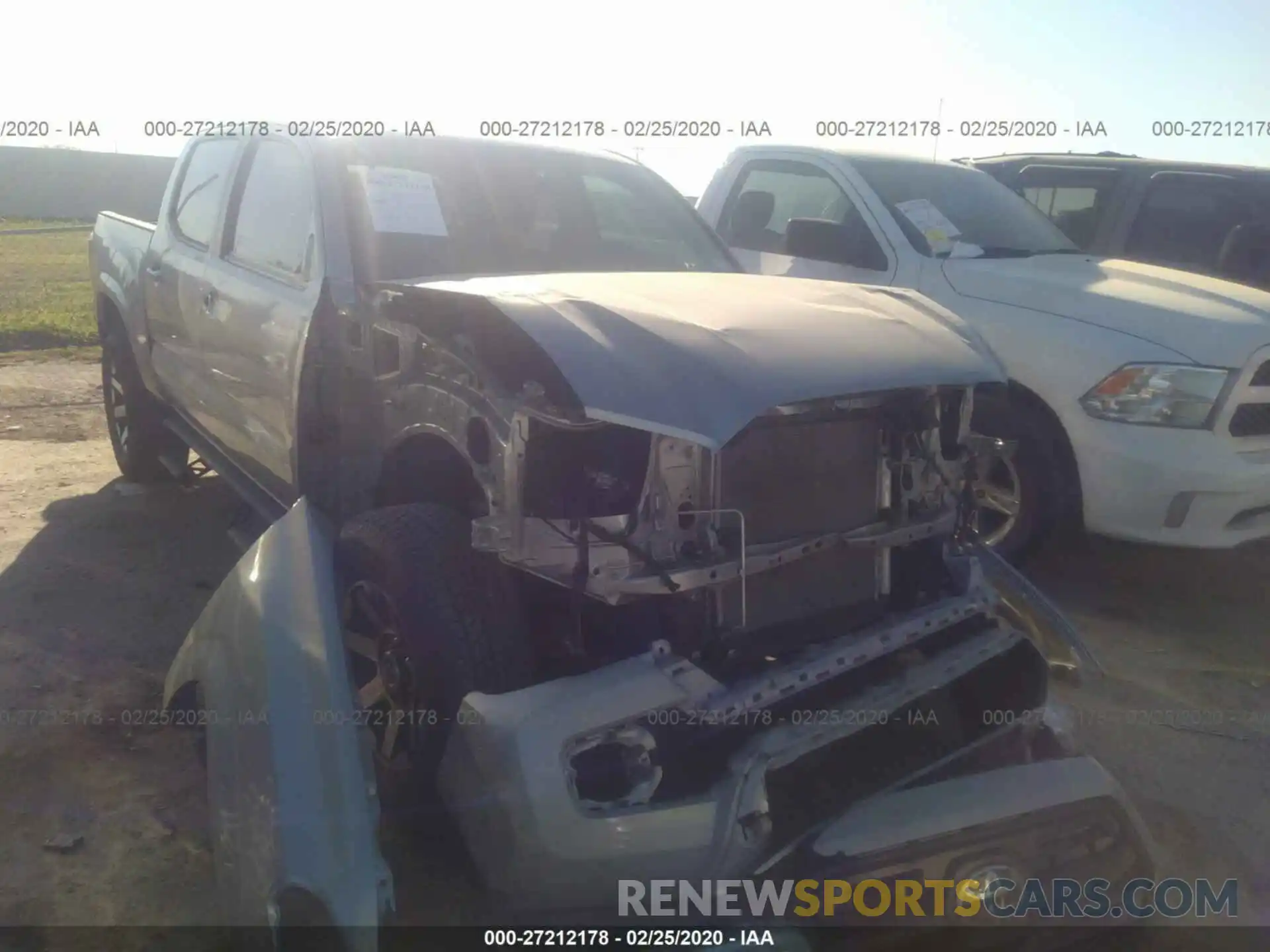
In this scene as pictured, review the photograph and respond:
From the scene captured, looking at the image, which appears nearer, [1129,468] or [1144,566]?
→ [1129,468]

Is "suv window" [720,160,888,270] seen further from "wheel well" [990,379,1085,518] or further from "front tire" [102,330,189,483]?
"front tire" [102,330,189,483]

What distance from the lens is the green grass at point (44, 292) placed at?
1113 cm

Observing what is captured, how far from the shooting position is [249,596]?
8.30 feet

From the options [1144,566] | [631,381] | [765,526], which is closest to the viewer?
[631,381]

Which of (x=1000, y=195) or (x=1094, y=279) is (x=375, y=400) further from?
(x=1000, y=195)

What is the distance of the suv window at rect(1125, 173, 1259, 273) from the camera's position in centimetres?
651

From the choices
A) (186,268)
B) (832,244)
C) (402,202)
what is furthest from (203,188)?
(832,244)

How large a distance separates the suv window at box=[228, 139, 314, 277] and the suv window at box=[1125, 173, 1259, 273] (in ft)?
16.3

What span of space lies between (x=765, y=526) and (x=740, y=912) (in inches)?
34.5

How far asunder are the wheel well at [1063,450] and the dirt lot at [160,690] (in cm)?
27

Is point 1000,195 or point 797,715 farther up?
point 1000,195

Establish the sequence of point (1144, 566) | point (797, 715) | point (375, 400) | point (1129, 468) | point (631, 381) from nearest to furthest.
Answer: point (631, 381) → point (797, 715) → point (375, 400) → point (1129, 468) → point (1144, 566)

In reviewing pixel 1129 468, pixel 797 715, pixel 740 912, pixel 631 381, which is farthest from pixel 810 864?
pixel 1129 468

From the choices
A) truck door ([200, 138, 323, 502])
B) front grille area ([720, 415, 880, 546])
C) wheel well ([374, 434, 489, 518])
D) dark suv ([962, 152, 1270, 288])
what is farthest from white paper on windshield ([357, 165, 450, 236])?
dark suv ([962, 152, 1270, 288])
